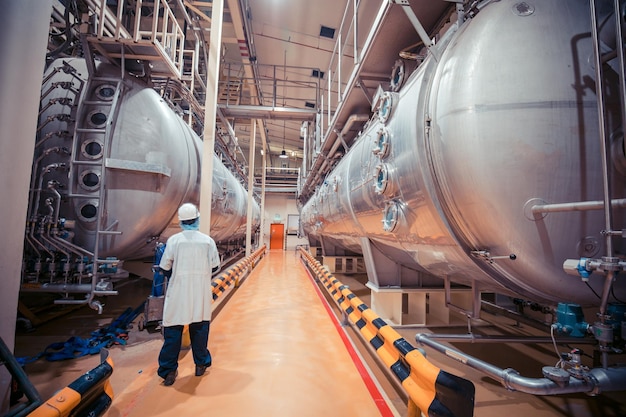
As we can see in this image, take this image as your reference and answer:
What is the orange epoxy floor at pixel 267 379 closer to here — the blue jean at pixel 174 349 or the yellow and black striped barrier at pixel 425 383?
the blue jean at pixel 174 349

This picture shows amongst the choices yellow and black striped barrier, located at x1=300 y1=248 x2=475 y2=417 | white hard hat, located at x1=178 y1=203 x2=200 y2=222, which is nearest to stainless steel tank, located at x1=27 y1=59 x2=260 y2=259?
white hard hat, located at x1=178 y1=203 x2=200 y2=222

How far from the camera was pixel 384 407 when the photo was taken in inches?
82.6

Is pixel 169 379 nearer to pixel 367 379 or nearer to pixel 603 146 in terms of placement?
pixel 367 379

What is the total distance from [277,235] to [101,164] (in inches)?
673

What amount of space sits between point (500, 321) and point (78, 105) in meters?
5.74

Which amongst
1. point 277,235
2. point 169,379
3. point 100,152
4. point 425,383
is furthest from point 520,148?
point 277,235

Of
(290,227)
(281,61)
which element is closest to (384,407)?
(281,61)

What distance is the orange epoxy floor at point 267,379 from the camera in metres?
2.09

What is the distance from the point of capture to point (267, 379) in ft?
8.18

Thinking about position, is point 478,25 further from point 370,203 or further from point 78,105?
point 78,105

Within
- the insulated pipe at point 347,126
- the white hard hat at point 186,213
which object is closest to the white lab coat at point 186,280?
the white hard hat at point 186,213

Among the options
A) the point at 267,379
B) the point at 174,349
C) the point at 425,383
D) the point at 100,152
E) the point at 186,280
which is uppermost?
the point at 100,152

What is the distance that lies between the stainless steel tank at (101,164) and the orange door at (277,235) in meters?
16.4

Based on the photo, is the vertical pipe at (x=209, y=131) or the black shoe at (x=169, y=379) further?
the vertical pipe at (x=209, y=131)
